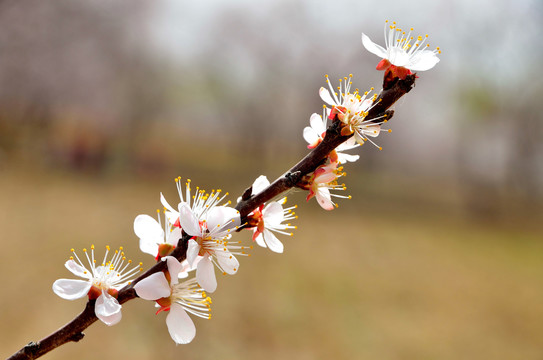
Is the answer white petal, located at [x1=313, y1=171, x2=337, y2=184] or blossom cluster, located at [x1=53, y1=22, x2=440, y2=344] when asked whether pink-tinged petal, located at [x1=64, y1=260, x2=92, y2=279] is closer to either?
blossom cluster, located at [x1=53, y1=22, x2=440, y2=344]

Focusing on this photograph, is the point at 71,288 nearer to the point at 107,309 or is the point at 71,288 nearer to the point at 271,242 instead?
the point at 107,309

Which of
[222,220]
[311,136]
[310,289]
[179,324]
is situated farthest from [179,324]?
[310,289]

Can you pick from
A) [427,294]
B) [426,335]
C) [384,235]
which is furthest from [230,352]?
[384,235]

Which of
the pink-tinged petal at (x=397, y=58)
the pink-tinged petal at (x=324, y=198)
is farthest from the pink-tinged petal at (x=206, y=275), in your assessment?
the pink-tinged petal at (x=397, y=58)

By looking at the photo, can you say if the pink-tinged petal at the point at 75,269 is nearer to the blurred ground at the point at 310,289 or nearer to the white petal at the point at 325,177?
the white petal at the point at 325,177

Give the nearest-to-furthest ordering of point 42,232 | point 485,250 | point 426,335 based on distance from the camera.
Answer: point 426,335, point 42,232, point 485,250

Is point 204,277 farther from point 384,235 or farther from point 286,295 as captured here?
point 384,235

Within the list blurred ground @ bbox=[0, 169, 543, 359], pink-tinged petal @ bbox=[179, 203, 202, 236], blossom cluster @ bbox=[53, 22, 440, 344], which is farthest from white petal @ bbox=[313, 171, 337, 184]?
blurred ground @ bbox=[0, 169, 543, 359]
